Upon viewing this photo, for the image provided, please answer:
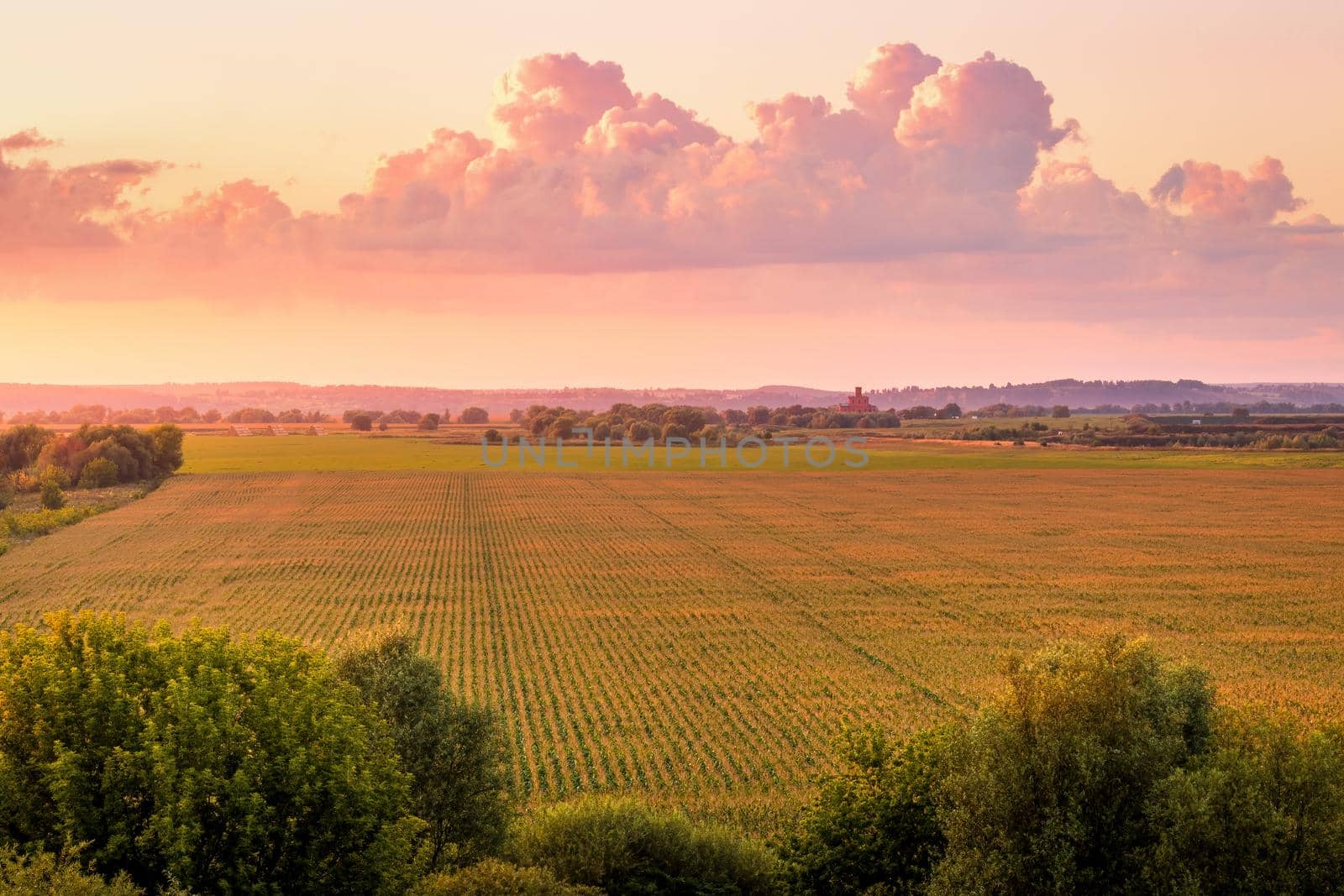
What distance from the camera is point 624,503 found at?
110 metres

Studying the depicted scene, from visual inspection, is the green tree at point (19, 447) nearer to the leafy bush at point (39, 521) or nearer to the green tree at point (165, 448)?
the green tree at point (165, 448)

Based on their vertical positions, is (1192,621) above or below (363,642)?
below

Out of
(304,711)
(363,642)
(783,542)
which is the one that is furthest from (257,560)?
(304,711)

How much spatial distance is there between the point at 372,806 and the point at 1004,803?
13124 mm

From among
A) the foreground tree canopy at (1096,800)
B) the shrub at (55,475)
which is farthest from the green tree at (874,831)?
the shrub at (55,475)

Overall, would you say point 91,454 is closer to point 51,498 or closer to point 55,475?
point 55,475

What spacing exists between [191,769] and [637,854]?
32.1 feet

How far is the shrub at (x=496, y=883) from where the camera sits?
20802 millimetres

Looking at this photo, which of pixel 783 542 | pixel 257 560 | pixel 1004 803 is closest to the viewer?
pixel 1004 803

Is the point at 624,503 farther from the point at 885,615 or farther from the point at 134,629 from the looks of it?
the point at 134,629

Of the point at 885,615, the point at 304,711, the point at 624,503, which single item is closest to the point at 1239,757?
the point at 304,711

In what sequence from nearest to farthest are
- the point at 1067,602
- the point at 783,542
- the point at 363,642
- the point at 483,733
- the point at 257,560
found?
the point at 483,733 → the point at 363,642 → the point at 1067,602 → the point at 257,560 → the point at 783,542

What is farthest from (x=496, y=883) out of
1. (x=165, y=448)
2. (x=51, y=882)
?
(x=165, y=448)

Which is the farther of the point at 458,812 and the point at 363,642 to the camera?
the point at 363,642
